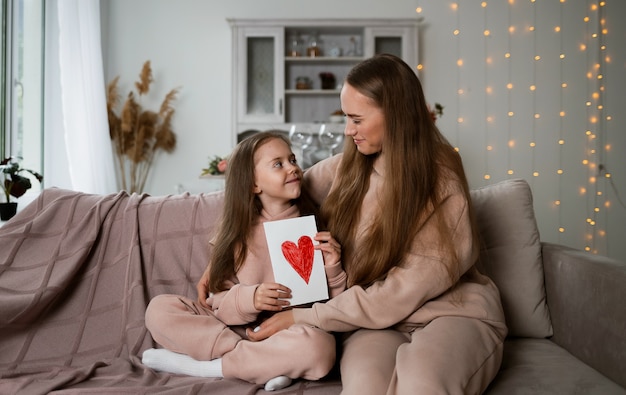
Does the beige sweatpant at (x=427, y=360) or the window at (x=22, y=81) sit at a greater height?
the window at (x=22, y=81)

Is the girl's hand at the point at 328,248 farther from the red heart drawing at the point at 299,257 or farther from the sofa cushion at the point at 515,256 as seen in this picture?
the sofa cushion at the point at 515,256

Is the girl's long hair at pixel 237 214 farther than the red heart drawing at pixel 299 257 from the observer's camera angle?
Yes

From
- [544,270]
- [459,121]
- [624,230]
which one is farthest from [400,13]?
[544,270]

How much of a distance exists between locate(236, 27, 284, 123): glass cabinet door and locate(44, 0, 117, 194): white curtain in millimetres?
1131

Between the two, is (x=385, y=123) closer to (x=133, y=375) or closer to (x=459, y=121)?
(x=133, y=375)

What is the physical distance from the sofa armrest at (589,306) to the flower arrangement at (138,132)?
3.80 meters

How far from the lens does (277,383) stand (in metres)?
1.45

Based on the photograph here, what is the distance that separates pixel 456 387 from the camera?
1272 mm

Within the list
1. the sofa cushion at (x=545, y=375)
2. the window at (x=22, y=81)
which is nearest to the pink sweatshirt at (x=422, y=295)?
the sofa cushion at (x=545, y=375)

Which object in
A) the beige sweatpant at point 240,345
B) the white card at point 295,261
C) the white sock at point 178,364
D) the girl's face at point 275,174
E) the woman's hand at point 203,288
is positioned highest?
the girl's face at point 275,174

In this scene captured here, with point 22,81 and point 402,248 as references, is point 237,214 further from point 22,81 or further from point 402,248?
point 22,81

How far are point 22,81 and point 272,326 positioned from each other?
3.06m

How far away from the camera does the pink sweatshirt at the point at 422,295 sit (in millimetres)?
1542

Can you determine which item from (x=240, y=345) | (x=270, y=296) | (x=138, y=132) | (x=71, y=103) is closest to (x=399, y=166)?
(x=270, y=296)
